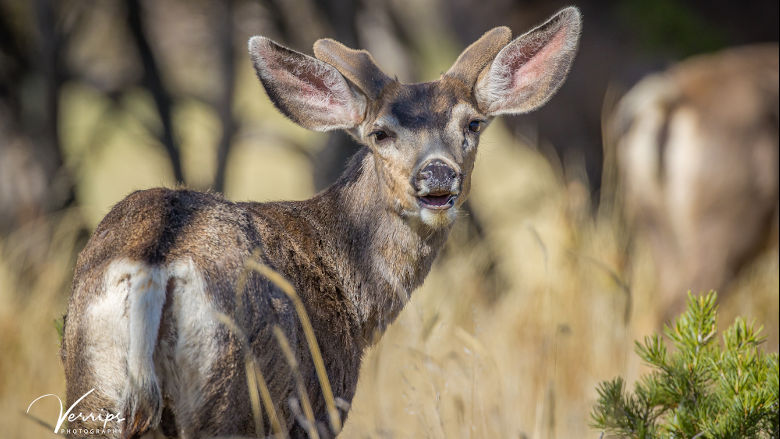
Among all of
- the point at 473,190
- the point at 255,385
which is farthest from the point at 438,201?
the point at 473,190

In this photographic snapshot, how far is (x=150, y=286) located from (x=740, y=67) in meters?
6.30

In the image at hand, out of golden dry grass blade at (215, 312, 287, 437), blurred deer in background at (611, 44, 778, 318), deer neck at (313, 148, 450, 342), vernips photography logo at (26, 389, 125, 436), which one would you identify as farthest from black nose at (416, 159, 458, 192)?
blurred deer in background at (611, 44, 778, 318)

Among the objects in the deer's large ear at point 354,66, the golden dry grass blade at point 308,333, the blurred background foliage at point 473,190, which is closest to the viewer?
the golden dry grass blade at point 308,333

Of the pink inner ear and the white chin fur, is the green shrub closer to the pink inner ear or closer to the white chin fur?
the white chin fur

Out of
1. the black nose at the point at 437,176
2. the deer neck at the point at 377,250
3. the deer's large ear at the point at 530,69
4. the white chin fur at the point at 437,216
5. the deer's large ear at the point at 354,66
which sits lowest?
the deer neck at the point at 377,250

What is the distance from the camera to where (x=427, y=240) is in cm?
424

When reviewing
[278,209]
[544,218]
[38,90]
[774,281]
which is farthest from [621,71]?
[278,209]

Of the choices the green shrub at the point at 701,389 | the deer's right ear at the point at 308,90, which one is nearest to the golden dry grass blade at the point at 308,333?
the green shrub at the point at 701,389

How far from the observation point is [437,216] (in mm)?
3992

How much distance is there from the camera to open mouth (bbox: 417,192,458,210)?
394 centimetres

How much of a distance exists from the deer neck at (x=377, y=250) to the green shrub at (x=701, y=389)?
1063 millimetres

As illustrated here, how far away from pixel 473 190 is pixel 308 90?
447 centimetres

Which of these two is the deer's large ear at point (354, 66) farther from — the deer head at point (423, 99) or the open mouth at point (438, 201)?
the open mouth at point (438, 201)

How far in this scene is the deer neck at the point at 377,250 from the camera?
4125mm
